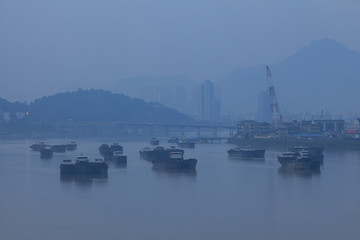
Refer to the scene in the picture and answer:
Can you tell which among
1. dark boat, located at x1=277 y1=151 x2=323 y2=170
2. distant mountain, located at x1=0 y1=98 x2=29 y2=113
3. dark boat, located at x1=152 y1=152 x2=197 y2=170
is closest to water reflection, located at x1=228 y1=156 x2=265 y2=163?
dark boat, located at x1=277 y1=151 x2=323 y2=170

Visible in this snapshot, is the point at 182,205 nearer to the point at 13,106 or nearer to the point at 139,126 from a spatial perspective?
the point at 139,126

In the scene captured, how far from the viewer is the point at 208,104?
204ft

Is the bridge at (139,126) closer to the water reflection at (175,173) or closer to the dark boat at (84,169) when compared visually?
the water reflection at (175,173)

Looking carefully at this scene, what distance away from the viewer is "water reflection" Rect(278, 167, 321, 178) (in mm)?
11336

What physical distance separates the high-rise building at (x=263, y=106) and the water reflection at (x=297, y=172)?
41402 mm

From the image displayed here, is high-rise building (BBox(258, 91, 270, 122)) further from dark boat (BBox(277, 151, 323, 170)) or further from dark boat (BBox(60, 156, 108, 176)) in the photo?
dark boat (BBox(60, 156, 108, 176))

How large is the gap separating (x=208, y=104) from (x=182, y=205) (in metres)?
54.7

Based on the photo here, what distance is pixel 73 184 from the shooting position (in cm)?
970

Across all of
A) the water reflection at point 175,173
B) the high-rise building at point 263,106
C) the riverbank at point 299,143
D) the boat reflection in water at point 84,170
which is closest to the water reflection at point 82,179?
the boat reflection in water at point 84,170

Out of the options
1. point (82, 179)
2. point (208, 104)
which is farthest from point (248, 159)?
point (208, 104)

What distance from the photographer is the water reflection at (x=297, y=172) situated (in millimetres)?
11336

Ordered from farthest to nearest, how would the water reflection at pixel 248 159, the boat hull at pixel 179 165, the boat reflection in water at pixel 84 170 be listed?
the water reflection at pixel 248 159
the boat hull at pixel 179 165
the boat reflection in water at pixel 84 170

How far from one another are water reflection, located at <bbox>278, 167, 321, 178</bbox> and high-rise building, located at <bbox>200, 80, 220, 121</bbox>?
161 ft

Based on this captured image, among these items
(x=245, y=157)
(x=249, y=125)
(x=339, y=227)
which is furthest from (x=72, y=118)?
(x=339, y=227)
